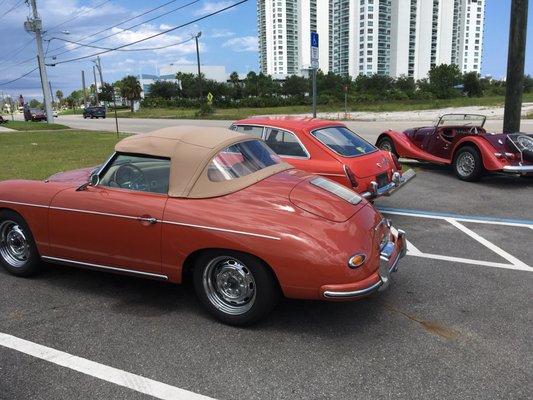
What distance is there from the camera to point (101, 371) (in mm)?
2988

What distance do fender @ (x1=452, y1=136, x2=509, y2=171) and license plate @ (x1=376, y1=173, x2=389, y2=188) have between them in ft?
10.4

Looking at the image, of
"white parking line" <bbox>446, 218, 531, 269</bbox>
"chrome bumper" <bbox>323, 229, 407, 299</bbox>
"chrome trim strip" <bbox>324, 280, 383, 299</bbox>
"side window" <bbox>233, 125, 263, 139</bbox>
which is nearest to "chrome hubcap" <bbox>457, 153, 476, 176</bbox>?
"white parking line" <bbox>446, 218, 531, 269</bbox>

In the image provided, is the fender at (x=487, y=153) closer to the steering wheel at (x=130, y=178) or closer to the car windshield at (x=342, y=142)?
the car windshield at (x=342, y=142)

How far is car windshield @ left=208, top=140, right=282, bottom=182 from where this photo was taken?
3740 millimetres

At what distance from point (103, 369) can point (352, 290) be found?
66.7 inches

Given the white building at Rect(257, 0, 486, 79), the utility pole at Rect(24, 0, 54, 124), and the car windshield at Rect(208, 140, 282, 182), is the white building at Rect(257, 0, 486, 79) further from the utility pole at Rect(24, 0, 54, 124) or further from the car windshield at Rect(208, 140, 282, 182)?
the car windshield at Rect(208, 140, 282, 182)

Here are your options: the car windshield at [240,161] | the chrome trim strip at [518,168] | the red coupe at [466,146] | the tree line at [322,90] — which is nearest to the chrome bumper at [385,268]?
the car windshield at [240,161]

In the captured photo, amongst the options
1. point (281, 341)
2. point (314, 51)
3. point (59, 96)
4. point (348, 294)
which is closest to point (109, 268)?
point (281, 341)

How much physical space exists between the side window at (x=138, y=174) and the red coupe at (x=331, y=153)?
274 cm

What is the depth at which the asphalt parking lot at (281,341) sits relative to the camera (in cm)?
282

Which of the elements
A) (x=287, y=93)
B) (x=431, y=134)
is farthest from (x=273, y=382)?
(x=287, y=93)

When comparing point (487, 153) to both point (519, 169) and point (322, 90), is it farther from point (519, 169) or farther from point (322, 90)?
point (322, 90)

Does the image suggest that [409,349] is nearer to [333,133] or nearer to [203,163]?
[203,163]

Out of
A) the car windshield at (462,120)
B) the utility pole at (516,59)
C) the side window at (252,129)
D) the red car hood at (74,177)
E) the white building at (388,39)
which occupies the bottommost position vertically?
the red car hood at (74,177)
